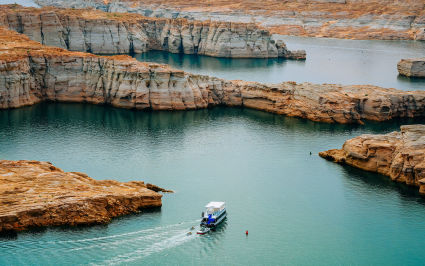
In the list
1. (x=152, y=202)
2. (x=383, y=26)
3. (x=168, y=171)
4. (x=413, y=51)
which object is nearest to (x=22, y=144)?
(x=168, y=171)

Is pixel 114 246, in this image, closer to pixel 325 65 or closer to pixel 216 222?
pixel 216 222

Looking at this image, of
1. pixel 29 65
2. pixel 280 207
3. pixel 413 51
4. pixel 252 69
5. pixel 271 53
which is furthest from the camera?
pixel 413 51

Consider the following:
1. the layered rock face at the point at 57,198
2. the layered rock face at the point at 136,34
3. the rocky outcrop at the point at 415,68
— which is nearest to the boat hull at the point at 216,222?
the layered rock face at the point at 57,198

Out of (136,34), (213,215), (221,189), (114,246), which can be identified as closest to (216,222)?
(213,215)

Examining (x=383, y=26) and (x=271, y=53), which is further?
(x=383, y=26)

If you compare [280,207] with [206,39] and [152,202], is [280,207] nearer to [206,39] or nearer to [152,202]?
[152,202]

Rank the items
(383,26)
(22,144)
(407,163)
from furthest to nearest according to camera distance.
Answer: (383,26)
(22,144)
(407,163)
